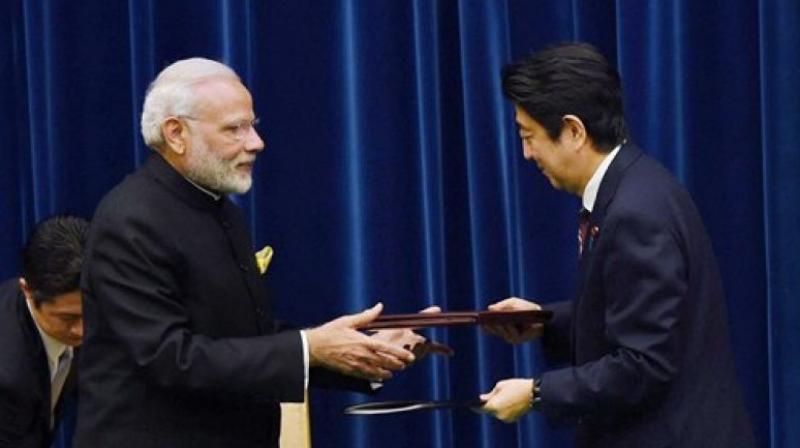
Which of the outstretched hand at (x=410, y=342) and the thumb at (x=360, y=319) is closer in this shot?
the thumb at (x=360, y=319)

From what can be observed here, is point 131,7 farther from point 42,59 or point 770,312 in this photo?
point 770,312

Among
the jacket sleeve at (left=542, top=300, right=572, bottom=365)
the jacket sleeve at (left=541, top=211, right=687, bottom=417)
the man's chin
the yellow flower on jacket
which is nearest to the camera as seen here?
the jacket sleeve at (left=541, top=211, right=687, bottom=417)

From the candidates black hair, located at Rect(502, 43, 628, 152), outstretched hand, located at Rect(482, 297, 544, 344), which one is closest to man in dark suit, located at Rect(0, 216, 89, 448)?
outstretched hand, located at Rect(482, 297, 544, 344)

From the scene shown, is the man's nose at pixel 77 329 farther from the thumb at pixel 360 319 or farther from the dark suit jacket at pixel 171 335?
the thumb at pixel 360 319

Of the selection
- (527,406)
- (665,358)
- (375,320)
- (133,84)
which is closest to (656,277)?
(665,358)

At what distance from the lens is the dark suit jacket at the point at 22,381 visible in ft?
9.07

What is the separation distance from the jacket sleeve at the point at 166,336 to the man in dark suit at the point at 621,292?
1.21 ft

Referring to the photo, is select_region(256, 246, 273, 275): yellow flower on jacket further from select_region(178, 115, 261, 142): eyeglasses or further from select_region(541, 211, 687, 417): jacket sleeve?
select_region(541, 211, 687, 417): jacket sleeve

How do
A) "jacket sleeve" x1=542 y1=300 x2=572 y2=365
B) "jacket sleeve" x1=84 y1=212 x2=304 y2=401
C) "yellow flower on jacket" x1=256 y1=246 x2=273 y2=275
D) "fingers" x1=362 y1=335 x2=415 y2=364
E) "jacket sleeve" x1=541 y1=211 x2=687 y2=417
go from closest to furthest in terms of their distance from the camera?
1. "jacket sleeve" x1=541 y1=211 x2=687 y2=417
2. "jacket sleeve" x1=84 y1=212 x2=304 y2=401
3. "fingers" x1=362 y1=335 x2=415 y2=364
4. "jacket sleeve" x1=542 y1=300 x2=572 y2=365
5. "yellow flower on jacket" x1=256 y1=246 x2=273 y2=275

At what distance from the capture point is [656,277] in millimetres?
2320

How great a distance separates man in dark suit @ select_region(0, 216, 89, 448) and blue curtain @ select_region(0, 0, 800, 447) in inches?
25.3

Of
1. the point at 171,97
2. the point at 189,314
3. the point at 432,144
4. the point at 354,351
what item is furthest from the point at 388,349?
the point at 432,144

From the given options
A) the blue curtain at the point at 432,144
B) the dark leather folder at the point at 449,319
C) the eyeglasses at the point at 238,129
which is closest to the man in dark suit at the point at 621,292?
the dark leather folder at the point at 449,319

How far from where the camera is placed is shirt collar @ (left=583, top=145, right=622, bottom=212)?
2.48 m
